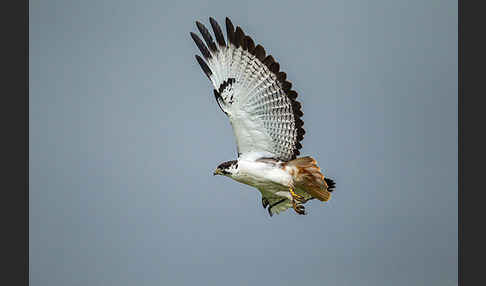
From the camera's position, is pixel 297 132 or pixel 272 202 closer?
pixel 297 132

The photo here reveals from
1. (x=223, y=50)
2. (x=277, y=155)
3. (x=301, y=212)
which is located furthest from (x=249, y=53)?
(x=301, y=212)

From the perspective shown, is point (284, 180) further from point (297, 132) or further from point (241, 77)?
point (241, 77)

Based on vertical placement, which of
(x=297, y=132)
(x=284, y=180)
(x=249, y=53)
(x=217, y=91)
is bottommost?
(x=284, y=180)

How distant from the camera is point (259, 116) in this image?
4492 mm

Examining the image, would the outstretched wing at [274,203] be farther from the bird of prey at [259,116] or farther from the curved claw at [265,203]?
the bird of prey at [259,116]

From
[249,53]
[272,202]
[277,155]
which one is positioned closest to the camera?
[249,53]

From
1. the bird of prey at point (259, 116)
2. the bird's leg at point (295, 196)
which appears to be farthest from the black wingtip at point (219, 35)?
the bird's leg at point (295, 196)

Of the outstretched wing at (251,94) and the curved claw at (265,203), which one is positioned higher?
the outstretched wing at (251,94)

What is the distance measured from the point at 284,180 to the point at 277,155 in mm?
262

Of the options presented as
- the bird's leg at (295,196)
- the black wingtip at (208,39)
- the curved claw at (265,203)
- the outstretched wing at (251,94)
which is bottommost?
the curved claw at (265,203)

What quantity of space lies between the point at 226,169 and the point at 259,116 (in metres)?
0.52

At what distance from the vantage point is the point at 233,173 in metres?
4.48

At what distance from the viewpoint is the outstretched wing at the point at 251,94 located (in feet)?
14.0

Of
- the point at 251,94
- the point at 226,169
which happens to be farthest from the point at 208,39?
the point at 226,169
